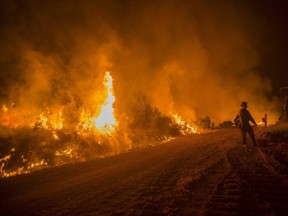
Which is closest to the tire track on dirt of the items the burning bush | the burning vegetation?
the burning vegetation

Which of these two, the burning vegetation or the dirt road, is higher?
the burning vegetation

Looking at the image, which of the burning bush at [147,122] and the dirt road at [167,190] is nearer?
the dirt road at [167,190]

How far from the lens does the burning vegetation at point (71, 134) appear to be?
46.9 ft

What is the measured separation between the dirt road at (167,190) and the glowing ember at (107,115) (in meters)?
9.93

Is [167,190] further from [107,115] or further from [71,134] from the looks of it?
[107,115]

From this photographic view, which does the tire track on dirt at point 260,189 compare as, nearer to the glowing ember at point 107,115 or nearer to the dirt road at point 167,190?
the dirt road at point 167,190

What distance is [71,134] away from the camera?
17.1 m

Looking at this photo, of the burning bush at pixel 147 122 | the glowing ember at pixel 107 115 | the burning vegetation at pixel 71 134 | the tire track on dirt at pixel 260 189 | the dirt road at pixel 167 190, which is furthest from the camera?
the burning bush at pixel 147 122

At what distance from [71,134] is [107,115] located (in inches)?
149

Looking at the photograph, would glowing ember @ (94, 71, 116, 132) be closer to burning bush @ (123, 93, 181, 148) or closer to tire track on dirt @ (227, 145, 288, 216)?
burning bush @ (123, 93, 181, 148)

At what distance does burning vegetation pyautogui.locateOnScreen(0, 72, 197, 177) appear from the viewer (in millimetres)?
14289

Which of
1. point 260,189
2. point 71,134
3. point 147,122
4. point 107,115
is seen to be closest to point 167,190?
point 260,189

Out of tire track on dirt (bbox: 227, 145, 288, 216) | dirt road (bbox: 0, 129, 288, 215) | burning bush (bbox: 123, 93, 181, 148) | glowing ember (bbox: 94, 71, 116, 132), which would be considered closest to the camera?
tire track on dirt (bbox: 227, 145, 288, 216)

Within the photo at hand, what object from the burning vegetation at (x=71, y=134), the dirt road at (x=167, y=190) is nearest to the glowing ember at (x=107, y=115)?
the burning vegetation at (x=71, y=134)
